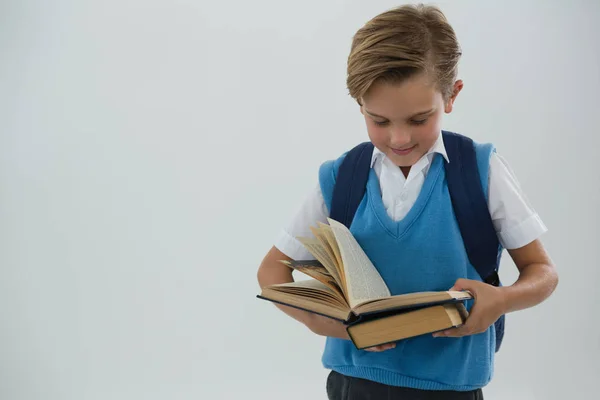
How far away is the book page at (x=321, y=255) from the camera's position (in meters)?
1.28

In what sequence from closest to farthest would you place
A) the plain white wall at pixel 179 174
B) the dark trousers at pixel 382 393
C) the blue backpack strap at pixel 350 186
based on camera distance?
the dark trousers at pixel 382 393 < the blue backpack strap at pixel 350 186 < the plain white wall at pixel 179 174

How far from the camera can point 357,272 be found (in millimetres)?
1276

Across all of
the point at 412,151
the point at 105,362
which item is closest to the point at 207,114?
the point at 105,362

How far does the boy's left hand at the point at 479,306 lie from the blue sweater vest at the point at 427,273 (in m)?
0.10

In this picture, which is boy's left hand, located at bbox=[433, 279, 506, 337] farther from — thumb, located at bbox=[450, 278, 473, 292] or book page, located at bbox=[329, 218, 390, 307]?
book page, located at bbox=[329, 218, 390, 307]

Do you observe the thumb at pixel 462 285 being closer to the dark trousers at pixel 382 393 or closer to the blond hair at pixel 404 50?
the dark trousers at pixel 382 393

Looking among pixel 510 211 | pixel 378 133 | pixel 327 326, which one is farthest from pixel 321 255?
pixel 510 211

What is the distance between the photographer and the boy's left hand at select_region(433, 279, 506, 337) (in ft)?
4.10

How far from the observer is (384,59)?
133cm

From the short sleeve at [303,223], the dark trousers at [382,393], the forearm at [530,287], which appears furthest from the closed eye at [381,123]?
the dark trousers at [382,393]

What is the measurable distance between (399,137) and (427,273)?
238mm

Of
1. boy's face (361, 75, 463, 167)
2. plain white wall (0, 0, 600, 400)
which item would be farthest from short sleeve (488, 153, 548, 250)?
plain white wall (0, 0, 600, 400)

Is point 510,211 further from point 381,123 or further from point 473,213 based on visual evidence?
point 381,123

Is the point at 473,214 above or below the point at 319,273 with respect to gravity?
above
